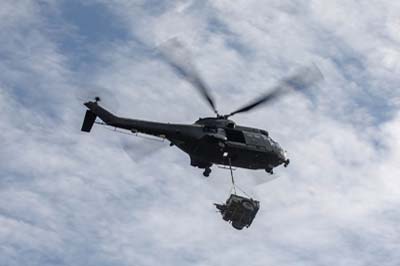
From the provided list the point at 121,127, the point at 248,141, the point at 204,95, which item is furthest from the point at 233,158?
the point at 121,127

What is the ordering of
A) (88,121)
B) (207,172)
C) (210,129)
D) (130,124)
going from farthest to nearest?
1. (207,172)
2. (210,129)
3. (88,121)
4. (130,124)

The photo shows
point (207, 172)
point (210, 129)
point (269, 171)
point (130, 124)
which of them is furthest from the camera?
point (269, 171)

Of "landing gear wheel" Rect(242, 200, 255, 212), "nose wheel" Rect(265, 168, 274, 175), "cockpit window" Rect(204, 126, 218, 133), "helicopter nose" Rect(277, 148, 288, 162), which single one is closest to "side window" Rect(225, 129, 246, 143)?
"cockpit window" Rect(204, 126, 218, 133)

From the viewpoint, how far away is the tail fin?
6319 cm

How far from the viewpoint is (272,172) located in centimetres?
6956

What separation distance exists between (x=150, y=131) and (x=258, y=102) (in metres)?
11.6

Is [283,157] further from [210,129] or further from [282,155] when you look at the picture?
[210,129]

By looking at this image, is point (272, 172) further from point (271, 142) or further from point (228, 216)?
point (228, 216)

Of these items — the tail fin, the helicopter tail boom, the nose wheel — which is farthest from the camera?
the nose wheel

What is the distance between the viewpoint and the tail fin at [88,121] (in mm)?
63188

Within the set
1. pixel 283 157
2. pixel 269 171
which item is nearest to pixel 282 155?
pixel 283 157

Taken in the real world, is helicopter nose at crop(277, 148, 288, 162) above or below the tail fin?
above

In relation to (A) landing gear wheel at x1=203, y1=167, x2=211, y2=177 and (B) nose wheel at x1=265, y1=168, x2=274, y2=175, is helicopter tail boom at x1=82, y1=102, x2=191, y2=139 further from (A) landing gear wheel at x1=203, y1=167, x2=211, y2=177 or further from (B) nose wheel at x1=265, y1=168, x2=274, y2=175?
(B) nose wheel at x1=265, y1=168, x2=274, y2=175

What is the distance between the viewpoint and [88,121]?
208ft
